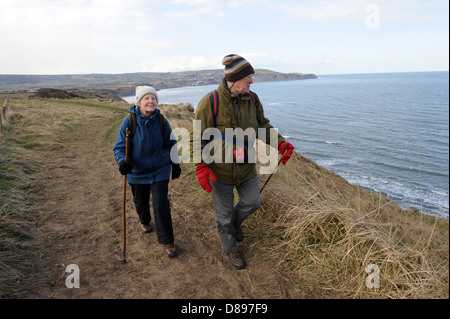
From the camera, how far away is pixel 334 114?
46.2m

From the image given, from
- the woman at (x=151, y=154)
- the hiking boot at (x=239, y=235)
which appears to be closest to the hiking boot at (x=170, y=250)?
the woman at (x=151, y=154)

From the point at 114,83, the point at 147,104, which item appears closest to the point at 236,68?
the point at 147,104

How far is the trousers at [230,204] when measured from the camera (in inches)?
132

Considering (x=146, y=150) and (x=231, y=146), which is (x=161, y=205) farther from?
(x=231, y=146)

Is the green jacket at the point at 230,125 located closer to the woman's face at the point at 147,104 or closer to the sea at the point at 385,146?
the woman's face at the point at 147,104

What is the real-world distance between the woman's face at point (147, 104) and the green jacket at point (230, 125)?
2.33 ft

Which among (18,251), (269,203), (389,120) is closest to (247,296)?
(269,203)

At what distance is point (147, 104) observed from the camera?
3.46m

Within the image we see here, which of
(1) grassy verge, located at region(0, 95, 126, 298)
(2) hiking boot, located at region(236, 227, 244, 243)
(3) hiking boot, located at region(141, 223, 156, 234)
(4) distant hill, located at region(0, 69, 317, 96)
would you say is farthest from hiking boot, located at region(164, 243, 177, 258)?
(4) distant hill, located at region(0, 69, 317, 96)

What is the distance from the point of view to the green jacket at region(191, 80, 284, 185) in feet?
10.1

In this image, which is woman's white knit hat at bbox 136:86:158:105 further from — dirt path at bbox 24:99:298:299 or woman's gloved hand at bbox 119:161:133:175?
dirt path at bbox 24:99:298:299

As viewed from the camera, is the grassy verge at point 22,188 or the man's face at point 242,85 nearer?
the man's face at point 242,85
